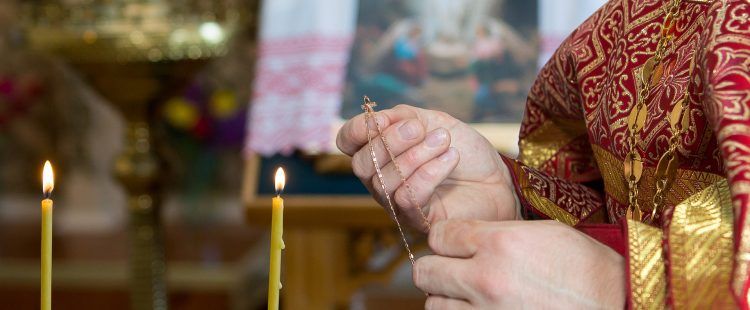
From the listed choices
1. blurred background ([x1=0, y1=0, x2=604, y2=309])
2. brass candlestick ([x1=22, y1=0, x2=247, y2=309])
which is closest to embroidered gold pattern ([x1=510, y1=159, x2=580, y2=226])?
blurred background ([x1=0, y1=0, x2=604, y2=309])

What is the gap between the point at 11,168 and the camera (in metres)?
3.59

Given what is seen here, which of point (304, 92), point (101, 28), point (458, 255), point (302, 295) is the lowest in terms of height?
point (302, 295)

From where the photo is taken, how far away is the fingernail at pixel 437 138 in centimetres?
83

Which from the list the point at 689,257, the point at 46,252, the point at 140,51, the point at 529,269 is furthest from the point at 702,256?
the point at 140,51

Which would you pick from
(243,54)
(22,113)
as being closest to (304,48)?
(243,54)

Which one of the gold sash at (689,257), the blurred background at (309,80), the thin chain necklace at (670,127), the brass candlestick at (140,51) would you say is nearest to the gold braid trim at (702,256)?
the gold sash at (689,257)

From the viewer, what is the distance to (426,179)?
832 millimetres

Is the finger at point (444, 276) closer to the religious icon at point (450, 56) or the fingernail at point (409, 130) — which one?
the fingernail at point (409, 130)

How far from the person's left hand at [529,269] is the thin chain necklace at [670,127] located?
12cm

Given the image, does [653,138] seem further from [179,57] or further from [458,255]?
[179,57]

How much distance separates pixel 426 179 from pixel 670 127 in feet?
0.67

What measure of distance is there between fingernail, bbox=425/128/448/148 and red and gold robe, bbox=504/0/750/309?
138mm

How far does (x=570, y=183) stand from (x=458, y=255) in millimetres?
358

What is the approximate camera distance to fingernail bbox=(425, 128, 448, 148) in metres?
0.83
